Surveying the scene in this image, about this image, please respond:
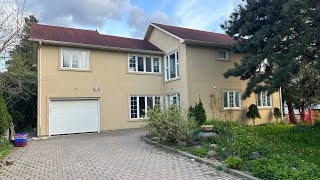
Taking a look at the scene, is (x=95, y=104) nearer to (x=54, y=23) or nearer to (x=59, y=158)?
(x=54, y=23)

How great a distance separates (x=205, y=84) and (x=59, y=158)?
1214 cm

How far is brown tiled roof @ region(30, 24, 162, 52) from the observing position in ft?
61.0

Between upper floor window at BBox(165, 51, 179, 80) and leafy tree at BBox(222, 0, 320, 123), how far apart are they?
A: 14.6 ft

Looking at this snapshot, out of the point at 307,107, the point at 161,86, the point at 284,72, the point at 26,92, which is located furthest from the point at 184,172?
the point at 307,107

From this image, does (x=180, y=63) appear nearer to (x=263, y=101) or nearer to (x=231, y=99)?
(x=231, y=99)

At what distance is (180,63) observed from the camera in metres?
19.7

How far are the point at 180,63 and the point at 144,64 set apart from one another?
3.20 metres

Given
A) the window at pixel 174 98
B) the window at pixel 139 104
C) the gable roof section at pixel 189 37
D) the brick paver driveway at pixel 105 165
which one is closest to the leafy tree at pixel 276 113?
the gable roof section at pixel 189 37

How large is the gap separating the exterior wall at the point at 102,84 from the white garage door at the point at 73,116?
1.33 ft

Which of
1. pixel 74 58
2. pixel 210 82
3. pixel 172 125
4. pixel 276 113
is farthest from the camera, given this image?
pixel 276 113

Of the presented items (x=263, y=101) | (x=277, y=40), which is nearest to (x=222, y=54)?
(x=263, y=101)

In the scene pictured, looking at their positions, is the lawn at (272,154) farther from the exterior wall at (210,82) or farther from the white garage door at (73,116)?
the white garage door at (73,116)

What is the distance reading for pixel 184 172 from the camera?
7.89 m

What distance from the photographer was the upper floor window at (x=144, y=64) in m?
21.0
